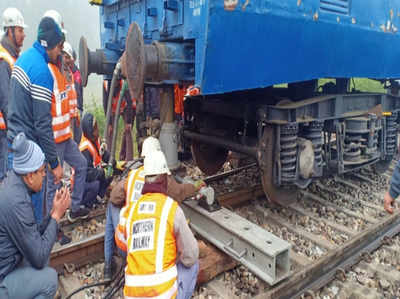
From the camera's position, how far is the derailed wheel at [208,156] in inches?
215

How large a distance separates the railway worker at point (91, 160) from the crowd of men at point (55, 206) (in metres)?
0.39

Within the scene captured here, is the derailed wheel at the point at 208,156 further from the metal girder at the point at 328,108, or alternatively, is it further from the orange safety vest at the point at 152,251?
the orange safety vest at the point at 152,251

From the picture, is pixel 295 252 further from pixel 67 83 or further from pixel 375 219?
pixel 67 83

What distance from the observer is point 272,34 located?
136 inches

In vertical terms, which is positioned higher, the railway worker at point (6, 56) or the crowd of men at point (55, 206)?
the railway worker at point (6, 56)

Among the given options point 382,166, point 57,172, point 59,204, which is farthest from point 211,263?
point 382,166

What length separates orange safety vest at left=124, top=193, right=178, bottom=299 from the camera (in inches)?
88.3

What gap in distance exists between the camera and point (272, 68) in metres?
3.52

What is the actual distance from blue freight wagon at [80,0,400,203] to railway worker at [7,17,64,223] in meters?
0.72

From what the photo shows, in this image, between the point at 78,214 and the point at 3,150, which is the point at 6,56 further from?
the point at 78,214

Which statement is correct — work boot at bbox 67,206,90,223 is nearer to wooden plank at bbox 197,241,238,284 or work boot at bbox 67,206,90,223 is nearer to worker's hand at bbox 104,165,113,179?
worker's hand at bbox 104,165,113,179

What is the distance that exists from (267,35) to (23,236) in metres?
2.71

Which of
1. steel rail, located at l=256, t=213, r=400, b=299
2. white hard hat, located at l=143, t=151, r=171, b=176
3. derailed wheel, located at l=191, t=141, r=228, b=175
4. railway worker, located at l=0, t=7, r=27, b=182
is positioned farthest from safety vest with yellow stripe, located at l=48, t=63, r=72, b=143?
steel rail, located at l=256, t=213, r=400, b=299

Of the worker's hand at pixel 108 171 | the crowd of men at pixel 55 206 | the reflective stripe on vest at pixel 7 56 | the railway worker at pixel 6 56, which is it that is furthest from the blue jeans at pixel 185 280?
the reflective stripe on vest at pixel 7 56
